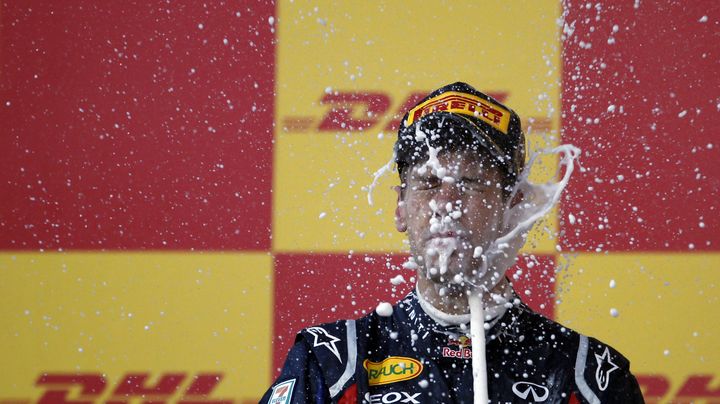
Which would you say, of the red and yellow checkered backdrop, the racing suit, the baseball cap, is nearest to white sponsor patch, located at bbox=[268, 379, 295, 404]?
the racing suit

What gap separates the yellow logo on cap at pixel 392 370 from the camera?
147cm

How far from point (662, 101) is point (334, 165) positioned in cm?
80

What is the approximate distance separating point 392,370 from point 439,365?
0.08m

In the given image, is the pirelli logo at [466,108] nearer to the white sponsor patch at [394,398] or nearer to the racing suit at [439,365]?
the racing suit at [439,365]

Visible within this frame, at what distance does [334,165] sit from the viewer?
222 cm

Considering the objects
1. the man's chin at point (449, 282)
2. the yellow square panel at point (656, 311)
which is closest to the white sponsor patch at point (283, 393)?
the man's chin at point (449, 282)

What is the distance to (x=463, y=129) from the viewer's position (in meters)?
1.46

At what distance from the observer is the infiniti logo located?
4.78 feet

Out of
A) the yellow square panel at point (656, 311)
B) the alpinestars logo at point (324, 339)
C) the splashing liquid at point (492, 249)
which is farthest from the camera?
the yellow square panel at point (656, 311)

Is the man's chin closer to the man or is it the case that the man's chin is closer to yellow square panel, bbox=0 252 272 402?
the man

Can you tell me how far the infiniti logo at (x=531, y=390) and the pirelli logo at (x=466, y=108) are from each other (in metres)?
0.41

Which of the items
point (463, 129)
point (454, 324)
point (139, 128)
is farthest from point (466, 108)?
point (139, 128)

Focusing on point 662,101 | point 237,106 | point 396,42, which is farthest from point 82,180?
point 662,101

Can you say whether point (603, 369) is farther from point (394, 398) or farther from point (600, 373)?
point (394, 398)
